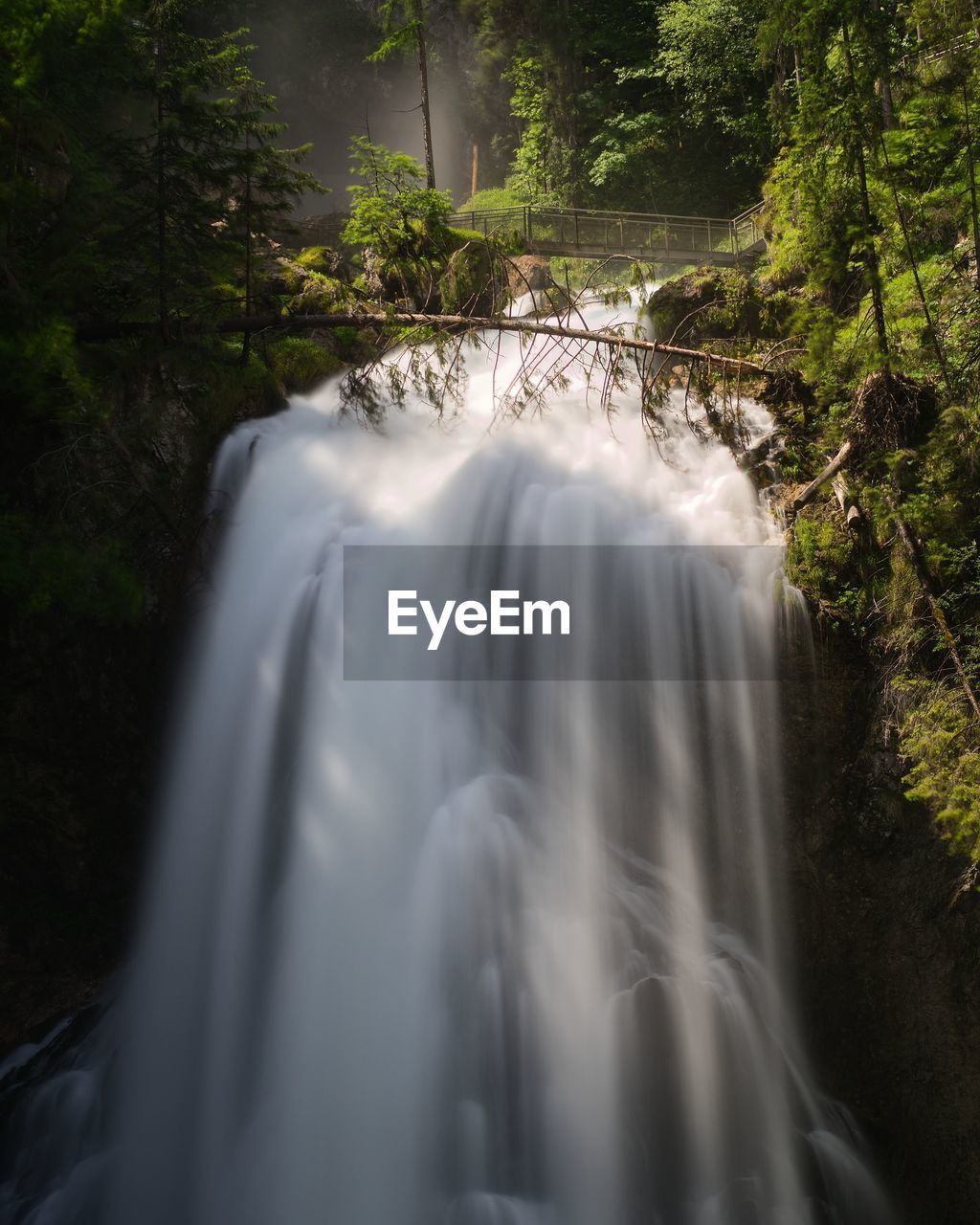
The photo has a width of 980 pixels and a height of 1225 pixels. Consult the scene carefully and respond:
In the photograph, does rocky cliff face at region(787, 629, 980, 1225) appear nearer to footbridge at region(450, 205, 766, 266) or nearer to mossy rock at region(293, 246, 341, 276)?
mossy rock at region(293, 246, 341, 276)

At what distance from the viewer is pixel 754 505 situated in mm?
7629

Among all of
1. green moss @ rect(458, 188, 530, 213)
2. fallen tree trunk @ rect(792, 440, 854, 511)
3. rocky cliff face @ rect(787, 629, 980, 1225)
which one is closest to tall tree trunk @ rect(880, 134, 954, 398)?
fallen tree trunk @ rect(792, 440, 854, 511)

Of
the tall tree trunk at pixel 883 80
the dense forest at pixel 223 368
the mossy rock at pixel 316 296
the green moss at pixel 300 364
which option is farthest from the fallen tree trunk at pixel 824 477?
the mossy rock at pixel 316 296

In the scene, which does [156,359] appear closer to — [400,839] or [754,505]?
[400,839]

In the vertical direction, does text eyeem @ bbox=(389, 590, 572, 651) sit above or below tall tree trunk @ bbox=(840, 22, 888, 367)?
below

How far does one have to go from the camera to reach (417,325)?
7250mm

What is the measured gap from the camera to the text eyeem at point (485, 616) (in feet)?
24.7

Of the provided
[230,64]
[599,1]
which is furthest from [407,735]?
[599,1]

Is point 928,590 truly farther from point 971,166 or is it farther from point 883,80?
point 883,80

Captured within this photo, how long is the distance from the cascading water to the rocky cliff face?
0.28 m

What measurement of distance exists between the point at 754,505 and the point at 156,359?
18.1ft

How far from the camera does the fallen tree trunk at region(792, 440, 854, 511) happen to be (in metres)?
7.15

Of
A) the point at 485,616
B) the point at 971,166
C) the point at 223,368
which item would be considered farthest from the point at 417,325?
the point at 971,166
